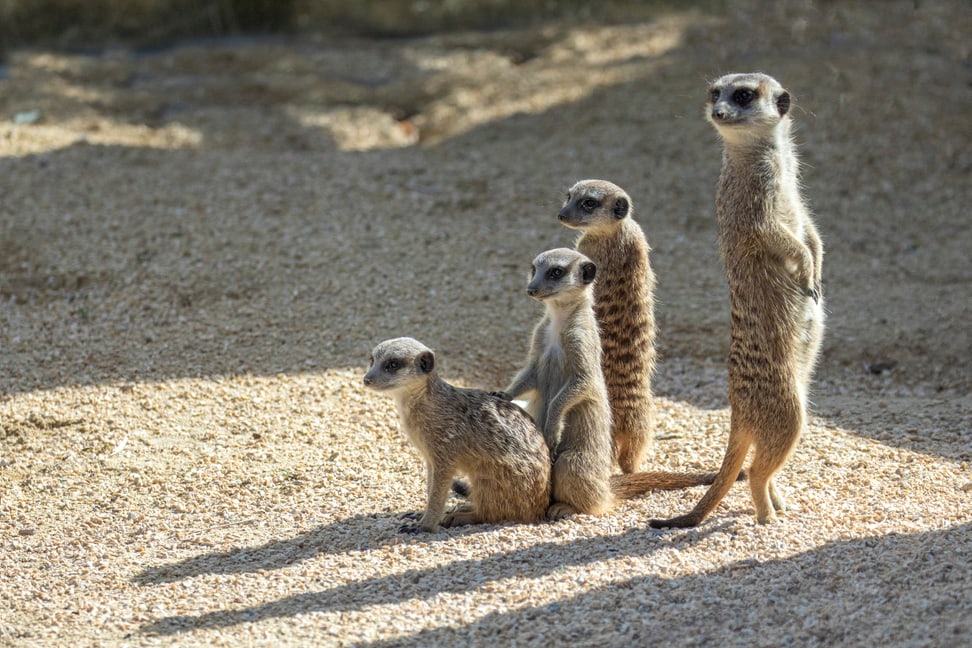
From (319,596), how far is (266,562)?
0.33m

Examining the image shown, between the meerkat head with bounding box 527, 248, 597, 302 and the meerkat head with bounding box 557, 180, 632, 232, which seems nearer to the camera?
the meerkat head with bounding box 527, 248, 597, 302

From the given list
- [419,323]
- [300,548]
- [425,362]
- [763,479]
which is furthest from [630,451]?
[419,323]

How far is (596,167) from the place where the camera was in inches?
278

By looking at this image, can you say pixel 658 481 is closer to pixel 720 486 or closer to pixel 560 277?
pixel 720 486

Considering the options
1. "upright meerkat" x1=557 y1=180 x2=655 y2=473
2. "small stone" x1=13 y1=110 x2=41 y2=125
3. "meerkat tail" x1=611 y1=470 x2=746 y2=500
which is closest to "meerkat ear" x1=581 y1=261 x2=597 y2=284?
"upright meerkat" x1=557 y1=180 x2=655 y2=473

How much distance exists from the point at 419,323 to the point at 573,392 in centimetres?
173

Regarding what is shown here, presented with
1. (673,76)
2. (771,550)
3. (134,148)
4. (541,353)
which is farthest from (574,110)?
(771,550)

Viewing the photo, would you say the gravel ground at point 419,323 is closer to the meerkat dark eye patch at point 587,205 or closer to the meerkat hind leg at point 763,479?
the meerkat hind leg at point 763,479

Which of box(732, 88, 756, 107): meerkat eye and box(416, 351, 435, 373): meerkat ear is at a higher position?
box(732, 88, 756, 107): meerkat eye

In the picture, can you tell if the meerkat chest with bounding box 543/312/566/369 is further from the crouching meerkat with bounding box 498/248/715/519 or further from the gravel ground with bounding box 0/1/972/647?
the gravel ground with bounding box 0/1/972/647

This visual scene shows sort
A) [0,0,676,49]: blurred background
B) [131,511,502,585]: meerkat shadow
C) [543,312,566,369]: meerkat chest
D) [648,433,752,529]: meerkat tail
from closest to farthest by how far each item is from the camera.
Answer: [131,511,502,585]: meerkat shadow
[648,433,752,529]: meerkat tail
[543,312,566,369]: meerkat chest
[0,0,676,49]: blurred background

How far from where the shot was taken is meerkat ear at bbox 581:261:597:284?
375 centimetres

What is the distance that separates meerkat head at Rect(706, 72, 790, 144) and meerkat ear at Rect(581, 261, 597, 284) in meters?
0.56

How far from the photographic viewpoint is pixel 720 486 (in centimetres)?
355
